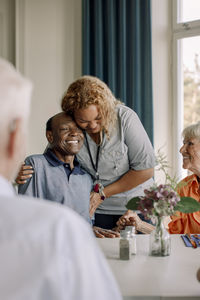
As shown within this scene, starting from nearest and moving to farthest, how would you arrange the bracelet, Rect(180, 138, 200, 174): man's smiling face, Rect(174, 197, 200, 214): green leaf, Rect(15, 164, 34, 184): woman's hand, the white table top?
the white table top
Rect(174, 197, 200, 214): green leaf
Rect(15, 164, 34, 184): woman's hand
the bracelet
Rect(180, 138, 200, 174): man's smiling face

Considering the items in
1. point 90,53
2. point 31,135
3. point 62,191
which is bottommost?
point 62,191

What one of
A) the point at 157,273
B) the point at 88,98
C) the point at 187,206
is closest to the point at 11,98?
the point at 157,273

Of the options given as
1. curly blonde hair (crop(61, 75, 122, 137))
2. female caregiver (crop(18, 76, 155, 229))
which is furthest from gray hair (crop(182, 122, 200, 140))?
curly blonde hair (crop(61, 75, 122, 137))

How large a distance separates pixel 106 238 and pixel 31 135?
2171 millimetres

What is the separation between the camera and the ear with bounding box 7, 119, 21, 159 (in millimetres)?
685

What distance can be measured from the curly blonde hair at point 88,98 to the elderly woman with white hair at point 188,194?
56 centimetres

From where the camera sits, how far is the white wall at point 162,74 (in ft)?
11.8

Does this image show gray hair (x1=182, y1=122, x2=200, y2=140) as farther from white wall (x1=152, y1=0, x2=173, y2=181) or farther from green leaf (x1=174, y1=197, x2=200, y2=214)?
white wall (x1=152, y1=0, x2=173, y2=181)

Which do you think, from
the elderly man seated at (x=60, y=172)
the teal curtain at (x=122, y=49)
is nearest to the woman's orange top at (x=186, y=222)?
the elderly man seated at (x=60, y=172)

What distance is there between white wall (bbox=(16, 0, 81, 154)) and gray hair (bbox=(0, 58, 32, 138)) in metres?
3.28

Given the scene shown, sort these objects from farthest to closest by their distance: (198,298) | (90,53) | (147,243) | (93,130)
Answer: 1. (90,53)
2. (93,130)
3. (147,243)
4. (198,298)

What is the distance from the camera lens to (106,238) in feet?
6.63

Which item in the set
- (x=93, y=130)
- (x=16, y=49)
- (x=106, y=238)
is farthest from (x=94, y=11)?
(x=106, y=238)

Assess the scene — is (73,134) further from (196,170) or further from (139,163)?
(196,170)
